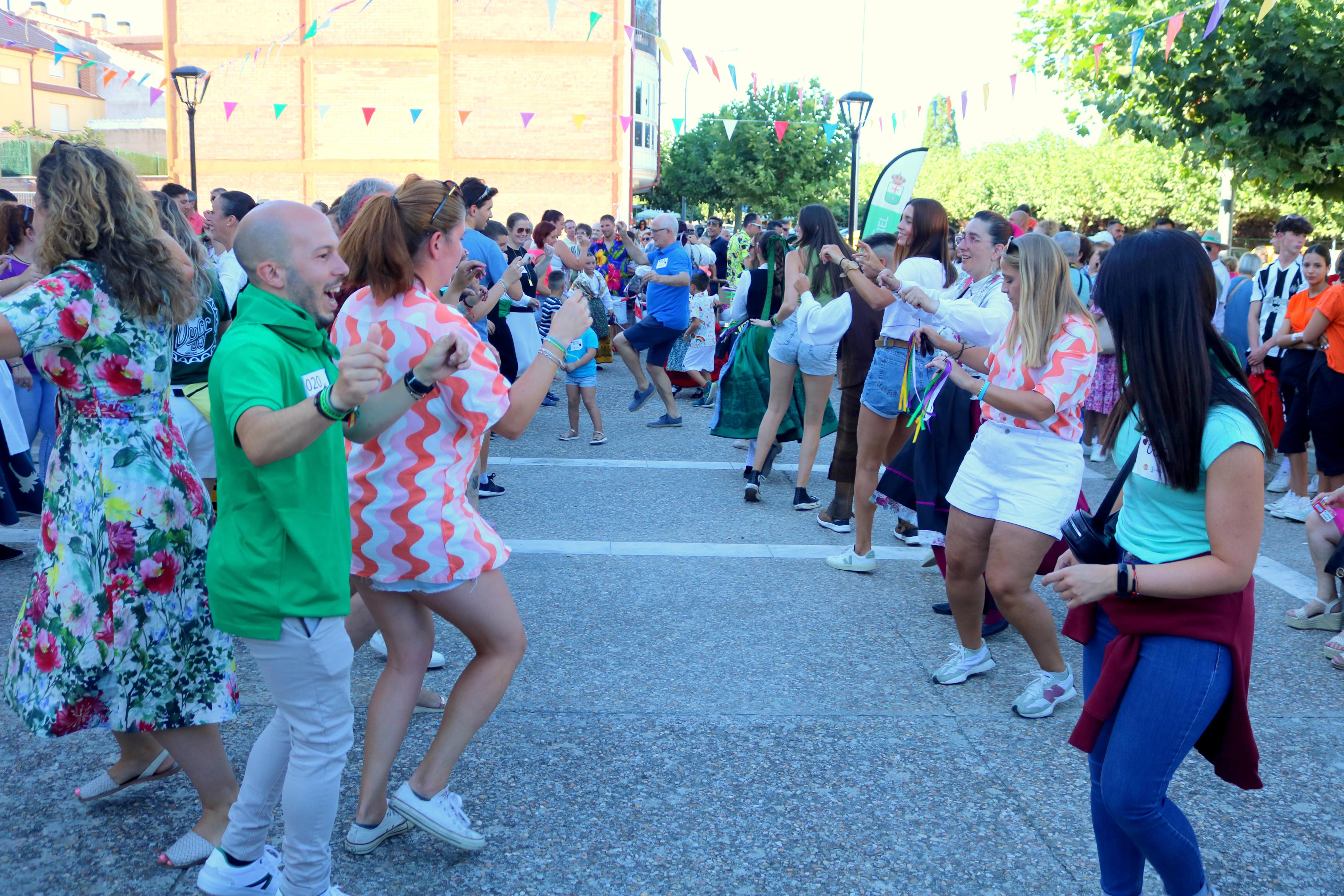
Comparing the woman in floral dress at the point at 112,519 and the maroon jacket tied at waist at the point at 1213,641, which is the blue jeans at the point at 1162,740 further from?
the woman in floral dress at the point at 112,519

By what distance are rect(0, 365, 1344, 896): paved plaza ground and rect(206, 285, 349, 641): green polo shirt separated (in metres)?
0.93

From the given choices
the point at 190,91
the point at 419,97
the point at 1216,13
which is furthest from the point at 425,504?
the point at 419,97

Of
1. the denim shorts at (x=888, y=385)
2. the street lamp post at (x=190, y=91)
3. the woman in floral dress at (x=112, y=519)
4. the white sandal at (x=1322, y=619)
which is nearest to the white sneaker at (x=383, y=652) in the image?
the woman in floral dress at (x=112, y=519)

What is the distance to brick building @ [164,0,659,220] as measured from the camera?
109ft

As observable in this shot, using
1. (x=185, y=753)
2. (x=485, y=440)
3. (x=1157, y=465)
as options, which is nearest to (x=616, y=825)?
(x=185, y=753)

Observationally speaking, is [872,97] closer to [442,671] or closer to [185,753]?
[442,671]

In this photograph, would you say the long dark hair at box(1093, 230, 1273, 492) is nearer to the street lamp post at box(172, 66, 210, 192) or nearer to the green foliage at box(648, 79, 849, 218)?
the street lamp post at box(172, 66, 210, 192)

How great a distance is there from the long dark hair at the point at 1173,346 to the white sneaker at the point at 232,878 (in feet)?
7.27

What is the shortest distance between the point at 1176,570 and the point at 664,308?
318 inches

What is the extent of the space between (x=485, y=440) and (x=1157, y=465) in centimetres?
486

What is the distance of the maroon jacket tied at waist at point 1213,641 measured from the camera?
6.96 ft

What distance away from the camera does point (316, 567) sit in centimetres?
221

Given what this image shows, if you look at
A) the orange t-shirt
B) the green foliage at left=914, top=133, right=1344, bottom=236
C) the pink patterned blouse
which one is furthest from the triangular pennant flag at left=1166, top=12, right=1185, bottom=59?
the pink patterned blouse

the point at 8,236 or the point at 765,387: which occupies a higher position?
the point at 8,236
